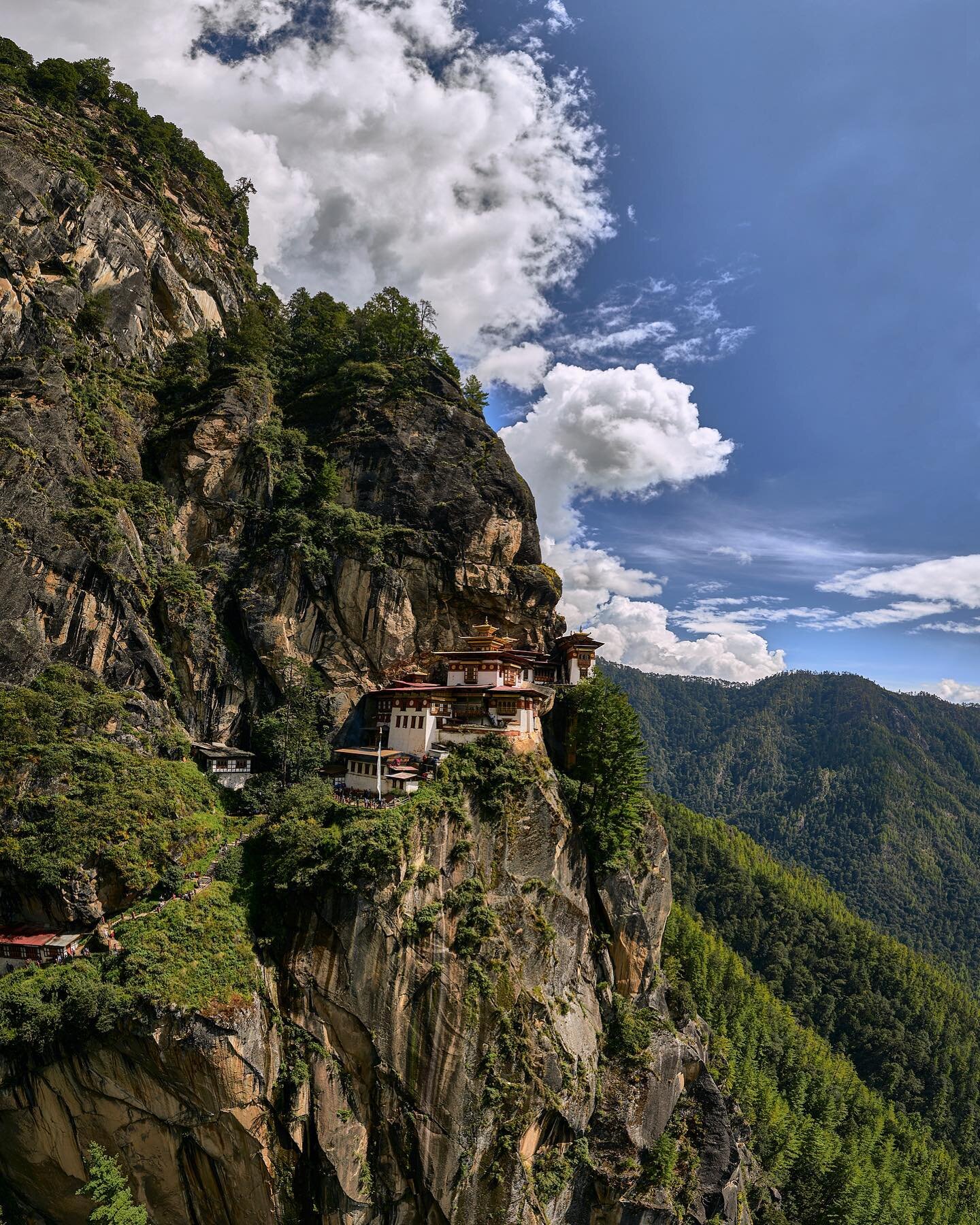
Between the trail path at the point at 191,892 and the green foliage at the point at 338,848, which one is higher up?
the green foliage at the point at 338,848

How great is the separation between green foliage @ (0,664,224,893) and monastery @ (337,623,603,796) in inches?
343

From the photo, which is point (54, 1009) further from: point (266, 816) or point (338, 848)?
point (266, 816)

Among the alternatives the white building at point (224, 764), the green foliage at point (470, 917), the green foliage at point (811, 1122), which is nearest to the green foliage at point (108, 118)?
the white building at point (224, 764)

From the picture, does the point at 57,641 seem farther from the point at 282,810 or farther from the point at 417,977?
the point at 417,977

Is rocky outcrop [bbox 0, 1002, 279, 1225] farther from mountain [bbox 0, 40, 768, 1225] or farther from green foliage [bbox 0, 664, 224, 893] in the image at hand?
green foliage [bbox 0, 664, 224, 893]

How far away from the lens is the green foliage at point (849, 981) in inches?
3063

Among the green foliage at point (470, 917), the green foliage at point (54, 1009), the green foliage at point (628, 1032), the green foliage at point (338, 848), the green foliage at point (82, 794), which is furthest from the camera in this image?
the green foliage at point (628, 1032)

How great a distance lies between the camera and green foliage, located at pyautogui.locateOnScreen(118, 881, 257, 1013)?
2300 cm

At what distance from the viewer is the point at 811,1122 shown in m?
54.1

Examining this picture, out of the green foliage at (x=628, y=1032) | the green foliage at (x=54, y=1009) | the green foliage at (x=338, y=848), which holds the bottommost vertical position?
the green foliage at (x=628, y=1032)

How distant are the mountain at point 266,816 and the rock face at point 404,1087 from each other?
0.47 feet

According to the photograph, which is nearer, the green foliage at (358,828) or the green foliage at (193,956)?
the green foliage at (193,956)

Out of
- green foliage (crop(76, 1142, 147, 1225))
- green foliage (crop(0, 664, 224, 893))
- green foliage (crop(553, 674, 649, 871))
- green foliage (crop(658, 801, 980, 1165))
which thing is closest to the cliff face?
green foliage (crop(0, 664, 224, 893))

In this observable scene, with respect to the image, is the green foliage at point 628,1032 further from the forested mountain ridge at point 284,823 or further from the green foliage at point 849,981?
the green foliage at point 849,981
